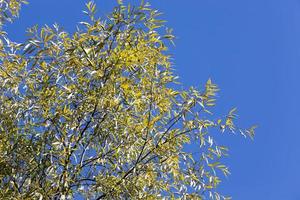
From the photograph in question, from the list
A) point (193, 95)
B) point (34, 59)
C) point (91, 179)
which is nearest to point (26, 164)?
point (91, 179)

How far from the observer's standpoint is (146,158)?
5738mm

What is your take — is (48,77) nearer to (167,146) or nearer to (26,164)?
(26,164)

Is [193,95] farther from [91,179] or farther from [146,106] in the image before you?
[91,179]

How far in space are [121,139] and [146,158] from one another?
10.1 inches

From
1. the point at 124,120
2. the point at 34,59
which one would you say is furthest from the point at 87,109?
the point at 34,59

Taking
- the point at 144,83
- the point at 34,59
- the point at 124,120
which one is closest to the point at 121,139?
the point at 124,120

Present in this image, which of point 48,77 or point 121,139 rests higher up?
point 48,77

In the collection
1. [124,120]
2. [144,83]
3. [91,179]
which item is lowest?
[91,179]

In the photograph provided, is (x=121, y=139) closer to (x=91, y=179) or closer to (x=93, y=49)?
(x=91, y=179)

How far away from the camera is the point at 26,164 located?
18.4ft

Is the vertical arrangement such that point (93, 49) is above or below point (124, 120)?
above

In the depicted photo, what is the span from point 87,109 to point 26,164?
656mm

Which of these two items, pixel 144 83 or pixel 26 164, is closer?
pixel 26 164

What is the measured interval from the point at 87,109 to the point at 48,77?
0.46m
